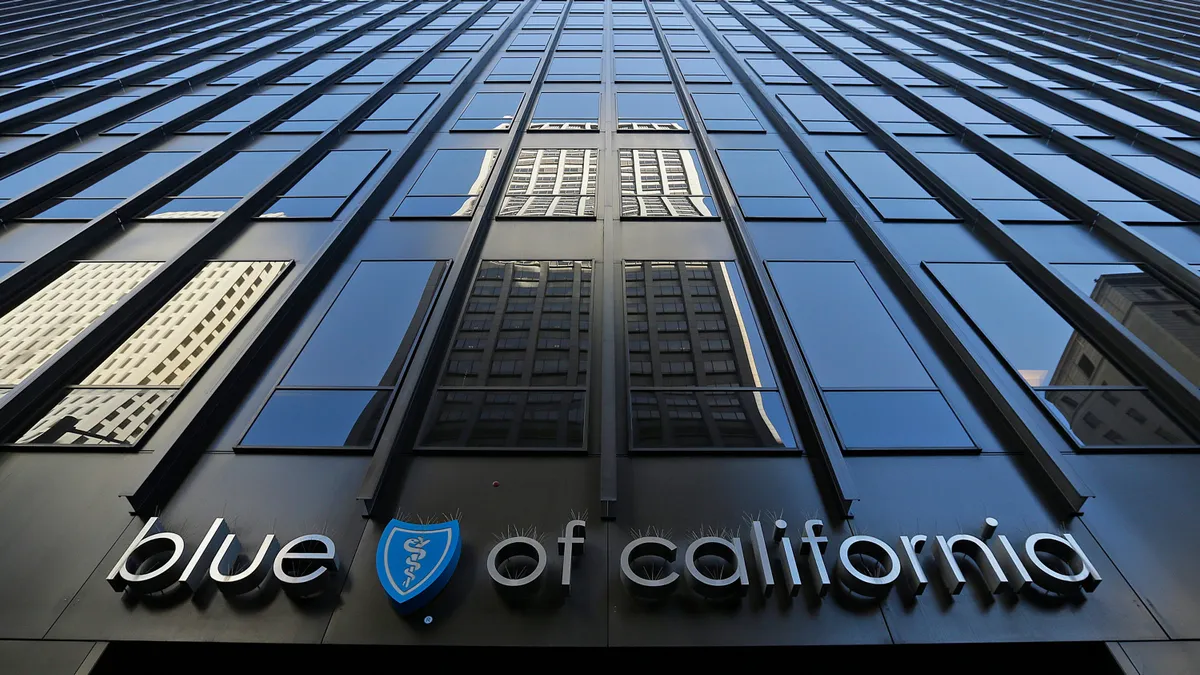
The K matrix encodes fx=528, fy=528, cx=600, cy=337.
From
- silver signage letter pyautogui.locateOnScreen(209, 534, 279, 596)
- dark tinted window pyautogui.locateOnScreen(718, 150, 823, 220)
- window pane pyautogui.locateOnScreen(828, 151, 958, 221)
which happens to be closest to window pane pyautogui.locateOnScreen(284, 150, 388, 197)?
silver signage letter pyautogui.locateOnScreen(209, 534, 279, 596)

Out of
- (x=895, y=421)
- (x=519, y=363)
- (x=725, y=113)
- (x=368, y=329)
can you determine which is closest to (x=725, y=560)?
(x=895, y=421)

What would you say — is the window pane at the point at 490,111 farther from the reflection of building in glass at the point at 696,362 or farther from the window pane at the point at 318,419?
the window pane at the point at 318,419

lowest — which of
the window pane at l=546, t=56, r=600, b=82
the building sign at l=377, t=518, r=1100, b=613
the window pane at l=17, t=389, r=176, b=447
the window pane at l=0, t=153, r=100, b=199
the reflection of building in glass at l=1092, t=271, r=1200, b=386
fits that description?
the building sign at l=377, t=518, r=1100, b=613

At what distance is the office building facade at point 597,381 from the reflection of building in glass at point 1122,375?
85 millimetres

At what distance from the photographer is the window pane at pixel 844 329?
10352 mm

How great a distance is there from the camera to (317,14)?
39.0m

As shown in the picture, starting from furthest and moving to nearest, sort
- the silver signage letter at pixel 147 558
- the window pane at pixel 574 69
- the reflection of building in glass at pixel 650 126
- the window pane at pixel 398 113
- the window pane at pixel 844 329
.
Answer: the window pane at pixel 574 69, the reflection of building in glass at pixel 650 126, the window pane at pixel 398 113, the window pane at pixel 844 329, the silver signage letter at pixel 147 558

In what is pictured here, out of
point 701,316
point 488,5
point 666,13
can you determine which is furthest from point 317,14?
point 701,316

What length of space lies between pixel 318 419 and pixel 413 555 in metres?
3.68

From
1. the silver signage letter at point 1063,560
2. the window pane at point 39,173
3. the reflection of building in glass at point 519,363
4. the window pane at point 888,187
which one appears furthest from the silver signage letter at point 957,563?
the window pane at point 39,173

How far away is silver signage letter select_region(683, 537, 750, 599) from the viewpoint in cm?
689

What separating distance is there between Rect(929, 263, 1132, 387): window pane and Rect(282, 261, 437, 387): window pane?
1217 cm

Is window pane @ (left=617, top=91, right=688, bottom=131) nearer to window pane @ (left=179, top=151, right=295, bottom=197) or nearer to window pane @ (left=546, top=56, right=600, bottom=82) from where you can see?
window pane @ (left=546, top=56, right=600, bottom=82)

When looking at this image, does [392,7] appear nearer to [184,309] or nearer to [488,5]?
[488,5]
